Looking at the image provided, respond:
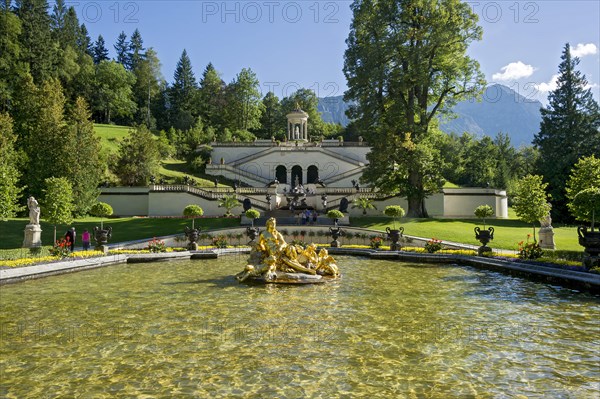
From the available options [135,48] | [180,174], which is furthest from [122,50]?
[180,174]

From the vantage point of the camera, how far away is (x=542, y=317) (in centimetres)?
1136

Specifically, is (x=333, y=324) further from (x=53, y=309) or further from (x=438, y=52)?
(x=438, y=52)

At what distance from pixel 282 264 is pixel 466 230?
22.0 m

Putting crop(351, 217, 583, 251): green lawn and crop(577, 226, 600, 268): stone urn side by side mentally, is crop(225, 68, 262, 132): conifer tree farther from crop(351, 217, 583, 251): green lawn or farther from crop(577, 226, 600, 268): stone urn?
crop(577, 226, 600, 268): stone urn

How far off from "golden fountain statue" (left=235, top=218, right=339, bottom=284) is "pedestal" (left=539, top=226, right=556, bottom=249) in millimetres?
15777

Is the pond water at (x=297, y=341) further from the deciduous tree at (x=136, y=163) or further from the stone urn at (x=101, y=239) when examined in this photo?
the deciduous tree at (x=136, y=163)

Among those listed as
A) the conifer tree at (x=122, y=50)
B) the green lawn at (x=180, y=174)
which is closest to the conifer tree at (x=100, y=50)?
the conifer tree at (x=122, y=50)

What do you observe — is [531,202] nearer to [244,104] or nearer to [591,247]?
[591,247]

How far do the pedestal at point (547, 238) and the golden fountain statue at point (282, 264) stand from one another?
15.8 m

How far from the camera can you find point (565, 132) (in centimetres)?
4838

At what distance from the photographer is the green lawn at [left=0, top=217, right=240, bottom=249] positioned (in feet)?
100

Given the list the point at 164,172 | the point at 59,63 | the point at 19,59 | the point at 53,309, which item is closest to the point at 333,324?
the point at 53,309

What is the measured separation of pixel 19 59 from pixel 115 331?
2951 inches

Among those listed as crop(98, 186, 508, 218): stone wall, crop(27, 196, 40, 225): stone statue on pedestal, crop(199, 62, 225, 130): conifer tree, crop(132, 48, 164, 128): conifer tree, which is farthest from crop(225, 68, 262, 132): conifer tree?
crop(27, 196, 40, 225): stone statue on pedestal
